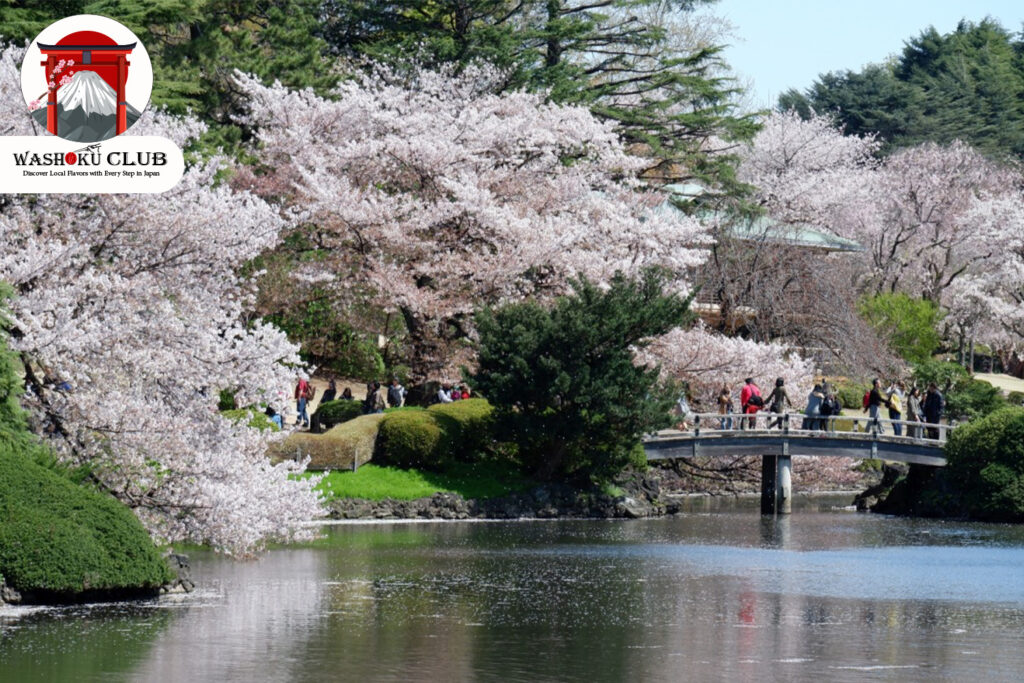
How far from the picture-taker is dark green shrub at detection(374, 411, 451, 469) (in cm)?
3703

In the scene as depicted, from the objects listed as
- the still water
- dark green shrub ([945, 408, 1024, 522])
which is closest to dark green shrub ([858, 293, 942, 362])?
dark green shrub ([945, 408, 1024, 522])

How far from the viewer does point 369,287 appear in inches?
1631

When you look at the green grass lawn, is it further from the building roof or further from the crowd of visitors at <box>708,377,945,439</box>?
the building roof

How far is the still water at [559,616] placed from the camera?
16.1 metres

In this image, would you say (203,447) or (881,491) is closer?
(203,447)

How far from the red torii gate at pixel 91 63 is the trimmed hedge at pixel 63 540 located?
5571mm

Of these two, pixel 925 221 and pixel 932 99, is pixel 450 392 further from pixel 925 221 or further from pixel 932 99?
pixel 932 99

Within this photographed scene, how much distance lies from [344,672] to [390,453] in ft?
70.5

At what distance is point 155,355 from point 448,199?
19.8m

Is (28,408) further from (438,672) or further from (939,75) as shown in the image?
(939,75)

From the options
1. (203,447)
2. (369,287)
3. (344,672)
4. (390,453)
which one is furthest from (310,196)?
(344,672)

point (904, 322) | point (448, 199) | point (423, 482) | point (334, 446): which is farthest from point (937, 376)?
point (334, 446)

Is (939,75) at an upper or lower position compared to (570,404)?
upper

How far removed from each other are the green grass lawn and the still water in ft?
10.9
